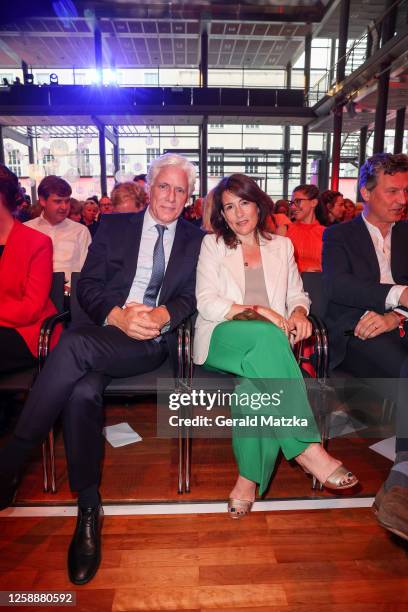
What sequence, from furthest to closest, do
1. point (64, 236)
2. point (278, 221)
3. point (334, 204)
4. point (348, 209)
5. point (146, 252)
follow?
point (348, 209) < point (334, 204) < point (278, 221) < point (64, 236) < point (146, 252)

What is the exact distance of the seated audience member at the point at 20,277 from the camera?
7.11 ft

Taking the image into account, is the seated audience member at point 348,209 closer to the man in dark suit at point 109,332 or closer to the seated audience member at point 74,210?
the seated audience member at point 74,210

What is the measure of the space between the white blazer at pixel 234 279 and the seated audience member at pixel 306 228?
179 cm

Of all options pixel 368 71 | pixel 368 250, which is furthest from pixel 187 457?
pixel 368 71

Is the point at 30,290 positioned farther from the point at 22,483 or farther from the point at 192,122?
the point at 192,122

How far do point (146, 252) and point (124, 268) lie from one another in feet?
0.49

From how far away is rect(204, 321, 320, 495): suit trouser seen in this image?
1776 mm

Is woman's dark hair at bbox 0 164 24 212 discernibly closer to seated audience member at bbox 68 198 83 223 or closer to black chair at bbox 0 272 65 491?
black chair at bbox 0 272 65 491

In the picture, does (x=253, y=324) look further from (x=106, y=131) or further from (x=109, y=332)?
(x=106, y=131)

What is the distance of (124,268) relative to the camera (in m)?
2.27

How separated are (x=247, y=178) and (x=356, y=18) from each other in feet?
51.2

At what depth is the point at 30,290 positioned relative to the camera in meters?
2.23

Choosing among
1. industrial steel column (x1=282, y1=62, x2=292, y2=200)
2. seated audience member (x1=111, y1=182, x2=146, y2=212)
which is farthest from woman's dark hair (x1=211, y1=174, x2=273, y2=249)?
industrial steel column (x1=282, y1=62, x2=292, y2=200)

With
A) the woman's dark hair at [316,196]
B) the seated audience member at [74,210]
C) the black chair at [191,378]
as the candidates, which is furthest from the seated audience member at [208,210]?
the seated audience member at [74,210]
